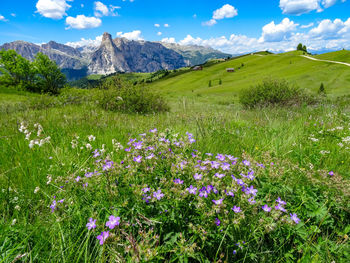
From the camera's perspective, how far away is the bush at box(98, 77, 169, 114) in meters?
14.0

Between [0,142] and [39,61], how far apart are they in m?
68.8

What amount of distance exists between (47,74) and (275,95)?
6540cm

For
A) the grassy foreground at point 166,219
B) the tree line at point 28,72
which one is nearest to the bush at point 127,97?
the grassy foreground at point 166,219

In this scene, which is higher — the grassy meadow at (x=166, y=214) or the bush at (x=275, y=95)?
the grassy meadow at (x=166, y=214)

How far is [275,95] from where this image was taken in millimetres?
22516

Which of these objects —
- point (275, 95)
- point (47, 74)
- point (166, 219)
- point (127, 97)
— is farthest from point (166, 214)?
point (47, 74)

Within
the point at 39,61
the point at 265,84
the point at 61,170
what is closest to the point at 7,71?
the point at 39,61

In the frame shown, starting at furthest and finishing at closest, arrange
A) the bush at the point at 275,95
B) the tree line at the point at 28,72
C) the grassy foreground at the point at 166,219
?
the tree line at the point at 28,72
the bush at the point at 275,95
the grassy foreground at the point at 166,219

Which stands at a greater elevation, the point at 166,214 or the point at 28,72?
the point at 28,72

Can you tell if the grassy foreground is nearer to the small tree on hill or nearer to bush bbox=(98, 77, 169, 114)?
bush bbox=(98, 77, 169, 114)

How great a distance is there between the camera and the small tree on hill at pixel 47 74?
58.9m

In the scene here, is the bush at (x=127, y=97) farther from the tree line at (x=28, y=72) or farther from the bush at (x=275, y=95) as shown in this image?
the tree line at (x=28, y=72)

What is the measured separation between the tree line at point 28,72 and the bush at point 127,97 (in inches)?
2041

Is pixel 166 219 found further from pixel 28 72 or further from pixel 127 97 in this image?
pixel 28 72
